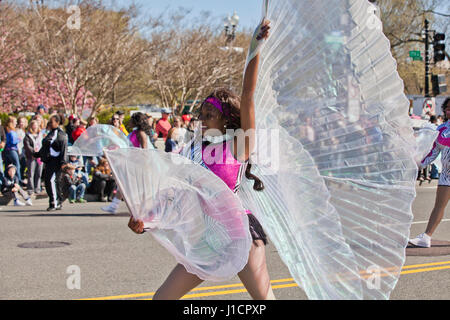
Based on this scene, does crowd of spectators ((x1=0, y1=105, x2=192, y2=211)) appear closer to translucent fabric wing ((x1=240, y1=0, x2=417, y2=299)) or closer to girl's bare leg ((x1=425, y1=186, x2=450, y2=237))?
girl's bare leg ((x1=425, y1=186, x2=450, y2=237))

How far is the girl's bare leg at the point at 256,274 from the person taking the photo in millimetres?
3170

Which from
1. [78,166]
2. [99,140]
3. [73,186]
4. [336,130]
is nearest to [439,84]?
[78,166]

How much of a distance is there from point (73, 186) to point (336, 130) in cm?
977

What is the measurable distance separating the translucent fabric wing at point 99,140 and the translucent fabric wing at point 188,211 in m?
6.59

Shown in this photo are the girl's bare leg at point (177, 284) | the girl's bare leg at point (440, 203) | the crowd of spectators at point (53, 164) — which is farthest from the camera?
the crowd of spectators at point (53, 164)

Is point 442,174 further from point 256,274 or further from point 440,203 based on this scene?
point 256,274

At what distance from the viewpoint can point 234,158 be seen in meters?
3.28

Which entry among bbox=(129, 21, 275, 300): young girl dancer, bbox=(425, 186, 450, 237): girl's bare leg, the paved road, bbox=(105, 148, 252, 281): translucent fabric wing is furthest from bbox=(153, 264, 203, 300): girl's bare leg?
bbox=(425, 186, 450, 237): girl's bare leg

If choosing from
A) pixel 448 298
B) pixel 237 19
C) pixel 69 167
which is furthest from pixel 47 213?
pixel 237 19

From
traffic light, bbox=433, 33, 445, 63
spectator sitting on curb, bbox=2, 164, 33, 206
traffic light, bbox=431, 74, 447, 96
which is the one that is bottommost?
spectator sitting on curb, bbox=2, 164, 33, 206

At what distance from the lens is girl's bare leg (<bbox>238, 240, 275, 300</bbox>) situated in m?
3.17

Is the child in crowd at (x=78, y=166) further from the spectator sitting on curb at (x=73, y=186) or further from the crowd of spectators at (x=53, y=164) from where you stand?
the spectator sitting on curb at (x=73, y=186)

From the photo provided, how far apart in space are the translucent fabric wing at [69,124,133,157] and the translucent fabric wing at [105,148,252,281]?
6.59 m

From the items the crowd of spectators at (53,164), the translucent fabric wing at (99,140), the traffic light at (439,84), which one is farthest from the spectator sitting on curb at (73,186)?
the traffic light at (439,84)
